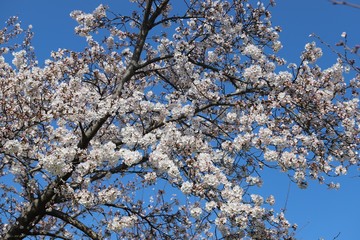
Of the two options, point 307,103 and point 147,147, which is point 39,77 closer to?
point 147,147

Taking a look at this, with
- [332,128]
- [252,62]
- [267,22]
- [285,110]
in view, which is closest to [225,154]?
[285,110]

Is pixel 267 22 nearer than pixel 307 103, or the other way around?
pixel 307 103

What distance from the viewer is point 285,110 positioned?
28.4 feet

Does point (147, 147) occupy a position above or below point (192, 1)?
below

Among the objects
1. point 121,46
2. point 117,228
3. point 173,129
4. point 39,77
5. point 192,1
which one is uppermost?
point 192,1

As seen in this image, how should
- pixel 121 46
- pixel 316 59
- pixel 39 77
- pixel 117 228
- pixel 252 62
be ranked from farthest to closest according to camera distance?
1. pixel 121 46
2. pixel 252 62
3. pixel 316 59
4. pixel 39 77
5. pixel 117 228

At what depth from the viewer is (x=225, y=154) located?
28.8 feet

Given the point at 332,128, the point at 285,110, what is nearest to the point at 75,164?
the point at 285,110

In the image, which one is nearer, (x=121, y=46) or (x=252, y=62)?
(x=252, y=62)

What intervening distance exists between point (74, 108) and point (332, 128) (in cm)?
468

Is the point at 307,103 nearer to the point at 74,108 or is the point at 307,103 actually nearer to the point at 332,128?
the point at 332,128

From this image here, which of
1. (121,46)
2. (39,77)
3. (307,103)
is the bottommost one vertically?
(39,77)

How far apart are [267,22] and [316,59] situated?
61.0 inches

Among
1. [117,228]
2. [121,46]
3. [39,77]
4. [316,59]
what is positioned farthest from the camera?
[121,46]
